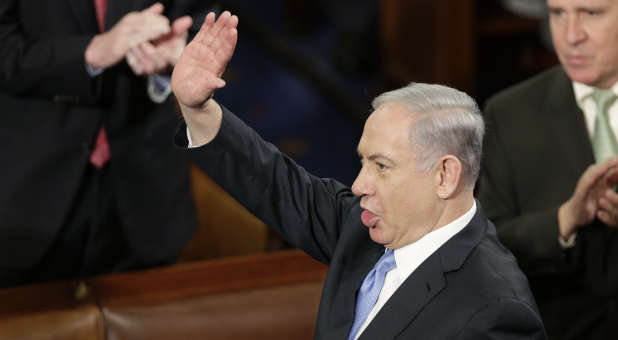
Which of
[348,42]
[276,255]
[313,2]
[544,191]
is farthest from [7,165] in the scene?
[313,2]

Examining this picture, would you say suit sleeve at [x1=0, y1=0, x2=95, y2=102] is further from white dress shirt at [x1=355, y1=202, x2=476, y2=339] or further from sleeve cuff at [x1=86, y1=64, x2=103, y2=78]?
white dress shirt at [x1=355, y1=202, x2=476, y2=339]

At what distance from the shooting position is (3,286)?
2461 mm

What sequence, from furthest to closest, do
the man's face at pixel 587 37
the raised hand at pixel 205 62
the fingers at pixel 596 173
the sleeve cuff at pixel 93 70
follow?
the sleeve cuff at pixel 93 70 < the man's face at pixel 587 37 < the fingers at pixel 596 173 < the raised hand at pixel 205 62

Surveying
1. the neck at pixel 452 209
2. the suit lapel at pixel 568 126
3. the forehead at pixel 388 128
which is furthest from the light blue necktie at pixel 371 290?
the suit lapel at pixel 568 126

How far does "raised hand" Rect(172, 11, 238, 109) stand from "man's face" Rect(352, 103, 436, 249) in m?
0.28

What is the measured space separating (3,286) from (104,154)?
1.39 feet

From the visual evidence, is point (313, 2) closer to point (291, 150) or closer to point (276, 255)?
point (291, 150)

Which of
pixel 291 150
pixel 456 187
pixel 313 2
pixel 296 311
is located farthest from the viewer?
pixel 313 2

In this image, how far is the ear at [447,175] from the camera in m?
1.62

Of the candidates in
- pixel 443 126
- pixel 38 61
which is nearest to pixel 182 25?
Answer: pixel 38 61

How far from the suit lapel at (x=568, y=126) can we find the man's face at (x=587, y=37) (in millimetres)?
117

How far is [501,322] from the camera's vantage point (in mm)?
1551

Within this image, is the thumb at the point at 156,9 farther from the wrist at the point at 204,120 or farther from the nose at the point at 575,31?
the nose at the point at 575,31

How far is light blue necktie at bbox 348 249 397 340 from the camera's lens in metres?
1.73
